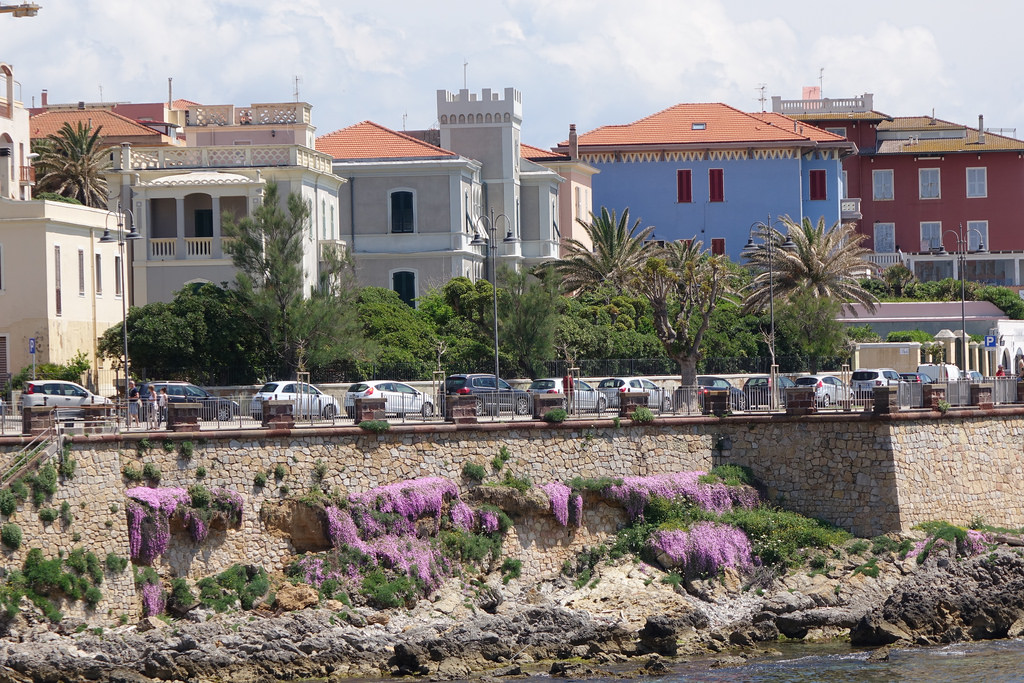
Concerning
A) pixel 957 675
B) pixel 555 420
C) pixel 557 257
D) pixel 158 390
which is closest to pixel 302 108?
pixel 557 257

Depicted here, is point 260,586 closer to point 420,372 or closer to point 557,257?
point 420,372

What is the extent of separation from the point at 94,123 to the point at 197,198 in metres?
24.4

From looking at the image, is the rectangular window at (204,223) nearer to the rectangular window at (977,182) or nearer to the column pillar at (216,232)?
the column pillar at (216,232)

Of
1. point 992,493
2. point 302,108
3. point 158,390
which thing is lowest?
point 992,493

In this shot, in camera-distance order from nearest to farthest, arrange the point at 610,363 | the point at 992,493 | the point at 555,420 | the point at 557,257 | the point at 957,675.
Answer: the point at 957,675
the point at 555,420
the point at 992,493
the point at 610,363
the point at 557,257

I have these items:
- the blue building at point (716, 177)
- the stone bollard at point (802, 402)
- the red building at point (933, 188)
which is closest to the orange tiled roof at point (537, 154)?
the blue building at point (716, 177)

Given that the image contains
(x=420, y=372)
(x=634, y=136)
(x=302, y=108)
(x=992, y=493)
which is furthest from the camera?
(x=634, y=136)

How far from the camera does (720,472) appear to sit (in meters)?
46.0

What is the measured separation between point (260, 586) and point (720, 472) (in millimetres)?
13810

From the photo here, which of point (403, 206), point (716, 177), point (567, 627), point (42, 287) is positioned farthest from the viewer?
point (716, 177)

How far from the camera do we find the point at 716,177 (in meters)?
86.6

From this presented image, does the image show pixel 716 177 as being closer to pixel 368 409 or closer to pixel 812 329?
pixel 812 329

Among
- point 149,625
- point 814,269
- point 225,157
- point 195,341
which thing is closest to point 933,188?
point 814,269

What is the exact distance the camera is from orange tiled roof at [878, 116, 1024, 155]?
94.1 m
